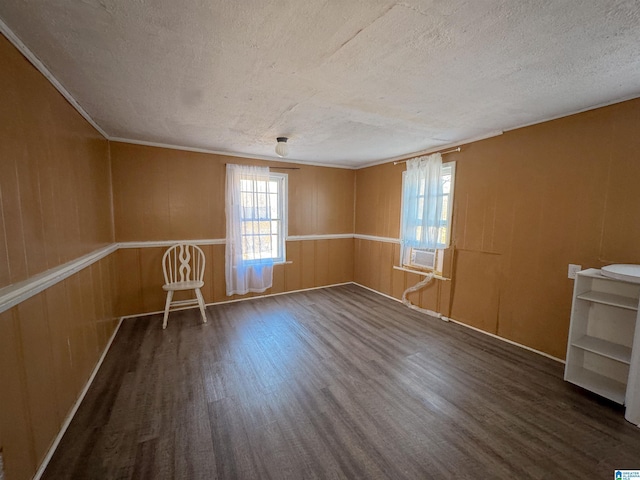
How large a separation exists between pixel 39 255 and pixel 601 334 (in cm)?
395

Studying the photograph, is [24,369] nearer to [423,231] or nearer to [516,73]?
[516,73]

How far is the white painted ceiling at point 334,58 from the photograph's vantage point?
1.13 m

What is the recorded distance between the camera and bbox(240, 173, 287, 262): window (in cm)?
390

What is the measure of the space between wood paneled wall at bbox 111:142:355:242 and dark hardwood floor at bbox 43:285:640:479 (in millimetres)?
1354

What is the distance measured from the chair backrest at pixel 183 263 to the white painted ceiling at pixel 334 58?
1630 millimetres

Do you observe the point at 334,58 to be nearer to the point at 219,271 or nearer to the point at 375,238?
the point at 219,271

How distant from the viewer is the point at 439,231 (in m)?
3.39

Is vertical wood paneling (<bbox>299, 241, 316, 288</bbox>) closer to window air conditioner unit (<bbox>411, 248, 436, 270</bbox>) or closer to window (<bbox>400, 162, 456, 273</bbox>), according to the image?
window (<bbox>400, 162, 456, 273</bbox>)

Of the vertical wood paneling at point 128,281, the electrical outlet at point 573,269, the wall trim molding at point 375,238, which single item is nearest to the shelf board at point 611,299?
the electrical outlet at point 573,269

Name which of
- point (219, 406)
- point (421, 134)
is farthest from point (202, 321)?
point (421, 134)

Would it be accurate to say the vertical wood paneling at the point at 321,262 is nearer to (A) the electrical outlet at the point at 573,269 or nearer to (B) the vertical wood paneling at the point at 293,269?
(B) the vertical wood paneling at the point at 293,269

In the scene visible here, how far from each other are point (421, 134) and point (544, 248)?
166 cm

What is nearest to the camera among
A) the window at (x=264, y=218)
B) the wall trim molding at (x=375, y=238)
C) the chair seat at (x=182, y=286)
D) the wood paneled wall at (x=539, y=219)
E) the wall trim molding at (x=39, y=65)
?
the wall trim molding at (x=39, y=65)

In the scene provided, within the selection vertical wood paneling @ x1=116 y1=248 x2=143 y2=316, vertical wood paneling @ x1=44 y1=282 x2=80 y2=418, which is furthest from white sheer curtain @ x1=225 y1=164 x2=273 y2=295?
vertical wood paneling @ x1=44 y1=282 x2=80 y2=418
